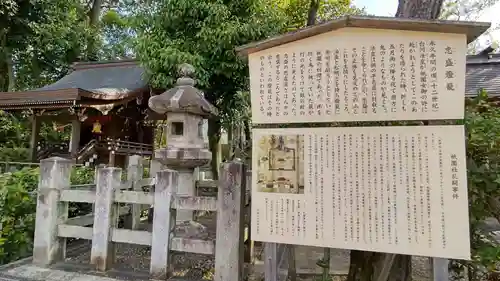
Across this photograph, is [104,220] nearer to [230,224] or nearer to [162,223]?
[162,223]

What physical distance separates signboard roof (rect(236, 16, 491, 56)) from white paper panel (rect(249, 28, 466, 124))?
1.7 inches

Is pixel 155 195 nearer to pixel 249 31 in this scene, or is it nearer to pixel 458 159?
pixel 458 159

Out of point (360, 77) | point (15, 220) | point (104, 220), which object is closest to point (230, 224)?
point (104, 220)

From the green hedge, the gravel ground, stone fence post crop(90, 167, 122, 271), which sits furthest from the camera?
the green hedge

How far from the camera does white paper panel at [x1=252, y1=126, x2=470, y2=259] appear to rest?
251cm

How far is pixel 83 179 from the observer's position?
24.1 feet

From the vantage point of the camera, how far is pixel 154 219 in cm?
392

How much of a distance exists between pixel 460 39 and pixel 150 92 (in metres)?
10.9

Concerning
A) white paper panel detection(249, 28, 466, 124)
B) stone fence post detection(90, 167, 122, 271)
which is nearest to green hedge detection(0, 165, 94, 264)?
stone fence post detection(90, 167, 122, 271)

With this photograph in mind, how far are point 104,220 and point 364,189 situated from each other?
311cm

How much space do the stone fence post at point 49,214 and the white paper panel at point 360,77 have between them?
2927mm

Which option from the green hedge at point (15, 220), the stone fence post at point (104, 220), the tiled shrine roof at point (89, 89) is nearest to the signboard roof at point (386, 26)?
the stone fence post at point (104, 220)

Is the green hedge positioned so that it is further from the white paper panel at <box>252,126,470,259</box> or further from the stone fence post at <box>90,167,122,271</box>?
the white paper panel at <box>252,126,470,259</box>

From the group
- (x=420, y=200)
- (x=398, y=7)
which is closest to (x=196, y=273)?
(x=420, y=200)
